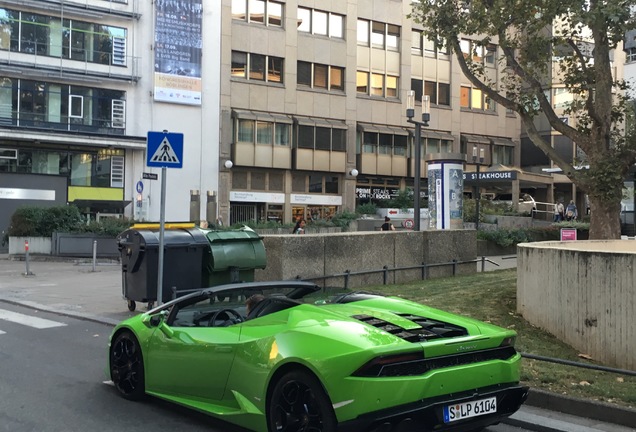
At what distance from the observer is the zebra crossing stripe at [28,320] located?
1050 centimetres

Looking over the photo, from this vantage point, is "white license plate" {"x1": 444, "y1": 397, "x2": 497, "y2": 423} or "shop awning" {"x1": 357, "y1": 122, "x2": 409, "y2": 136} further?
"shop awning" {"x1": 357, "y1": 122, "x2": 409, "y2": 136}

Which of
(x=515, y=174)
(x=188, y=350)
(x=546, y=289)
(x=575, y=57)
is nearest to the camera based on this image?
(x=188, y=350)

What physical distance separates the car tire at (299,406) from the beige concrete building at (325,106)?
105 ft

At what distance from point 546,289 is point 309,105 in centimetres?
3393

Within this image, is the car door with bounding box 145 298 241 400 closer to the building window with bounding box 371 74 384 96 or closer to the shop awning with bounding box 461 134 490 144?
the building window with bounding box 371 74 384 96

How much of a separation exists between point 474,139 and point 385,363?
149 ft

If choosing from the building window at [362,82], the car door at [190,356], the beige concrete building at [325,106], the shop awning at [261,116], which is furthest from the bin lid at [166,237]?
the building window at [362,82]

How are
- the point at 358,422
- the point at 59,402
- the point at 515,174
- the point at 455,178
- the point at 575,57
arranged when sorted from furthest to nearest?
the point at 515,174 → the point at 455,178 → the point at 575,57 → the point at 59,402 → the point at 358,422

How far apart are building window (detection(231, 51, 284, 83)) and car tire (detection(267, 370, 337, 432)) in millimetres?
36499

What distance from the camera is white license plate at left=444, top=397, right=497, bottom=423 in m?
4.17

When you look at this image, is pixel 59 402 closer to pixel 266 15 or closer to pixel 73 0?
pixel 73 0

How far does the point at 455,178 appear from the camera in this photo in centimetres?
2350

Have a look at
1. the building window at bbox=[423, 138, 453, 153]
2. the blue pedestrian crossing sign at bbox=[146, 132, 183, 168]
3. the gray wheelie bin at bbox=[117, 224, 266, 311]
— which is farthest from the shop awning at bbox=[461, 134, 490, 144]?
the blue pedestrian crossing sign at bbox=[146, 132, 183, 168]

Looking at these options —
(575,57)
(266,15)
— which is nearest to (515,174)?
(266,15)
